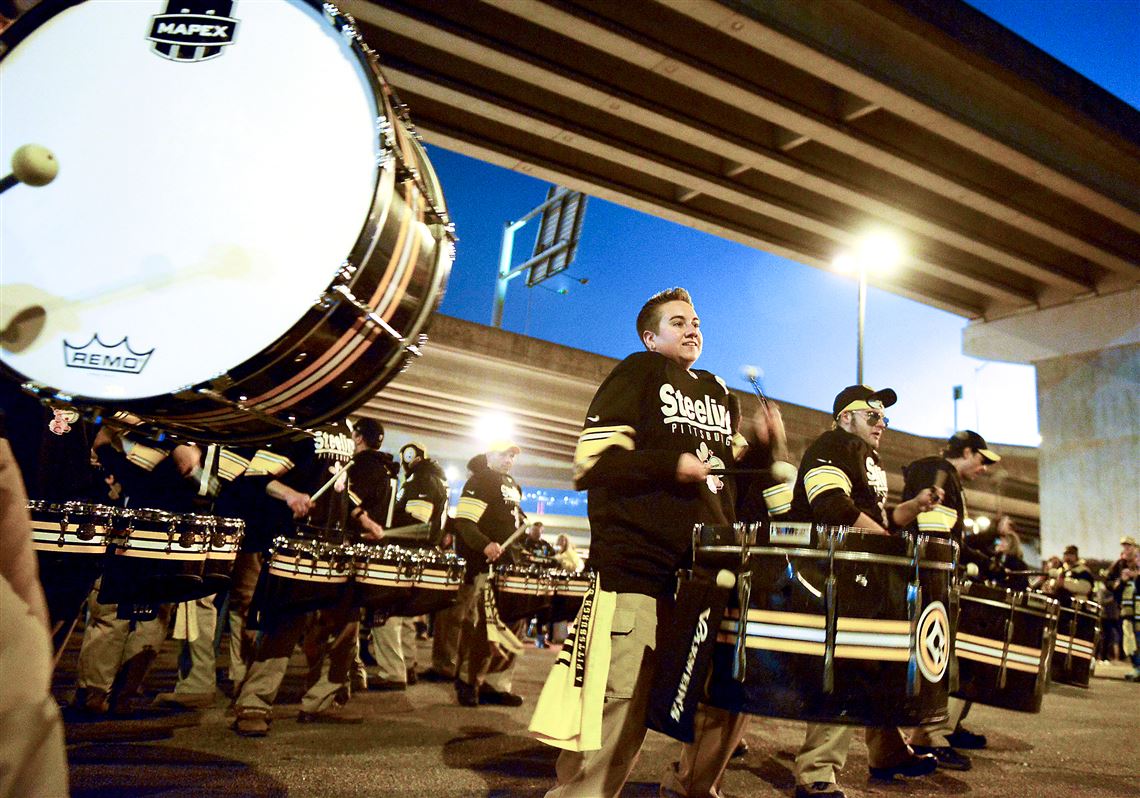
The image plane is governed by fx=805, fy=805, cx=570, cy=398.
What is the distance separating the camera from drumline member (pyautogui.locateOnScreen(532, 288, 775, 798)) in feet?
8.86

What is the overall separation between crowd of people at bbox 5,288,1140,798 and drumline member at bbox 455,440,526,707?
0.02m

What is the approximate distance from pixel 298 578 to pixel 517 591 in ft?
8.30

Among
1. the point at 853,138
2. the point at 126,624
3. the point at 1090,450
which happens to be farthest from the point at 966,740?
the point at 1090,450

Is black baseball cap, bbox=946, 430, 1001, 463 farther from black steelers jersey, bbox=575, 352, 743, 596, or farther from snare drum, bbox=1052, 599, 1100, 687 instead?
black steelers jersey, bbox=575, 352, 743, 596

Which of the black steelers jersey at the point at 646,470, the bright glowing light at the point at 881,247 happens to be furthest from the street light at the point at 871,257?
the black steelers jersey at the point at 646,470

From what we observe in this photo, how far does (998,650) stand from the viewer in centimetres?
432

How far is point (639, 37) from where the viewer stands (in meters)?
12.3

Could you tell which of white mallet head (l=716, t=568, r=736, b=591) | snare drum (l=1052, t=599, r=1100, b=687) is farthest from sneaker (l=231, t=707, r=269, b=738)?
snare drum (l=1052, t=599, r=1100, b=687)

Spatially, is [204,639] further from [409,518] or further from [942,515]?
[942,515]

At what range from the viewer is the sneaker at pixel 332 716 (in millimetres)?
5375

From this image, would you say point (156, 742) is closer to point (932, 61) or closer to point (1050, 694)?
point (1050, 694)

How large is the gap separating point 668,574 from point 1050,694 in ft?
32.5

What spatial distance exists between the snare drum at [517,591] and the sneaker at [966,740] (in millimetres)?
3401

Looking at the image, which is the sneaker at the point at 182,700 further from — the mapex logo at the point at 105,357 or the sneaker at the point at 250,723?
the mapex logo at the point at 105,357
